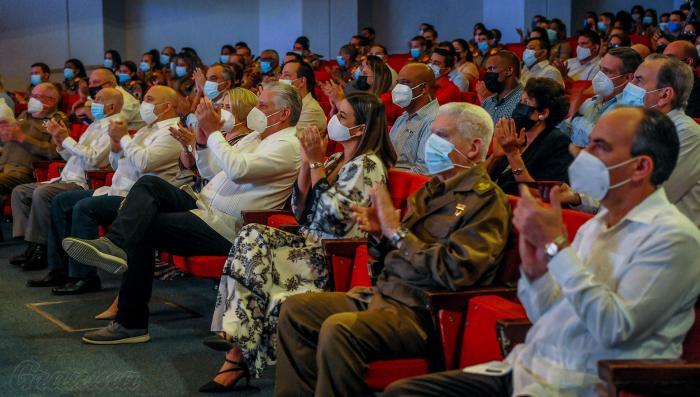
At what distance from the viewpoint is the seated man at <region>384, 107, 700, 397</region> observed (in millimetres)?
1790

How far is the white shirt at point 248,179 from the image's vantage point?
3723 millimetres

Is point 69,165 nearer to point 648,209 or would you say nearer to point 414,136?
point 414,136

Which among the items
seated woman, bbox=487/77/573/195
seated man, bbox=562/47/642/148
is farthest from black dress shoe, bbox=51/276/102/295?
seated man, bbox=562/47/642/148

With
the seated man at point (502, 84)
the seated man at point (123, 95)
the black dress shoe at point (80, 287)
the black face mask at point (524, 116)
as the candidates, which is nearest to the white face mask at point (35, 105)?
the seated man at point (123, 95)

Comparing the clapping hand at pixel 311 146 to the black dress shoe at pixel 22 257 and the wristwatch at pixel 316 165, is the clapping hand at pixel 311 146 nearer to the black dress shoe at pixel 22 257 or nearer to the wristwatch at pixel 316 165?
the wristwatch at pixel 316 165

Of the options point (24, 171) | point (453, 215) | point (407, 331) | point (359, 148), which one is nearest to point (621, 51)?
point (359, 148)

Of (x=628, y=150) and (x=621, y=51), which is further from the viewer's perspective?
(x=621, y=51)

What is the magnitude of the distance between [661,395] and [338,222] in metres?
1.60

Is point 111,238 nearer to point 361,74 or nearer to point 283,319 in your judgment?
point 283,319

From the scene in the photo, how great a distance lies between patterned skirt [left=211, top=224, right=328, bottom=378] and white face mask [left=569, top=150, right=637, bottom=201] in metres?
1.42

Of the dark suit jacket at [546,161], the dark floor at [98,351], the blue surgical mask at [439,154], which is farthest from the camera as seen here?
the dark suit jacket at [546,161]

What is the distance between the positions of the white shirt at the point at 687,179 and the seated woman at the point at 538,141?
645mm

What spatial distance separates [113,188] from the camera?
15.4 feet

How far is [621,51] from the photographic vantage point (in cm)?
416
